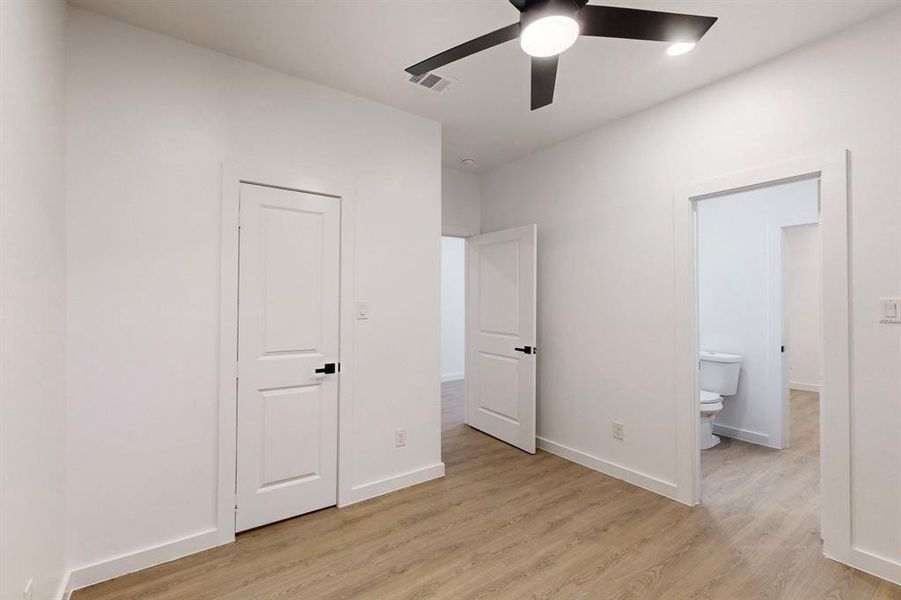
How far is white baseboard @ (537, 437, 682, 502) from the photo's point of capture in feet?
9.53

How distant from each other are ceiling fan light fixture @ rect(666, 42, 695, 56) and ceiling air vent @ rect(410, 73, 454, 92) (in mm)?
1246

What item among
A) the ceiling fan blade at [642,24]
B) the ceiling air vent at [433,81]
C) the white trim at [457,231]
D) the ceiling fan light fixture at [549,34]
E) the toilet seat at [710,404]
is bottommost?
the toilet seat at [710,404]

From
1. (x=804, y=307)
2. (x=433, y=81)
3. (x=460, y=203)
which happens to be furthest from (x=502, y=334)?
→ (x=804, y=307)

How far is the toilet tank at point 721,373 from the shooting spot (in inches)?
158

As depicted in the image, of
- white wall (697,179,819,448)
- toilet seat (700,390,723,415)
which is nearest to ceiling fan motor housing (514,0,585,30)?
white wall (697,179,819,448)

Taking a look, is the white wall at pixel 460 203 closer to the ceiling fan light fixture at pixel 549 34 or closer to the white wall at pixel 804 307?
the ceiling fan light fixture at pixel 549 34

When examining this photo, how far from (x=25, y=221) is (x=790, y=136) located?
351cm

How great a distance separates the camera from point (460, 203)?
4461 millimetres

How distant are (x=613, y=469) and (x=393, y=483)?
1.68 meters

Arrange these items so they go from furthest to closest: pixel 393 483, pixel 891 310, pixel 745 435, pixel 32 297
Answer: pixel 745 435
pixel 393 483
pixel 891 310
pixel 32 297

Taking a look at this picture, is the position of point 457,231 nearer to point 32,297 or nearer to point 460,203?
point 460,203

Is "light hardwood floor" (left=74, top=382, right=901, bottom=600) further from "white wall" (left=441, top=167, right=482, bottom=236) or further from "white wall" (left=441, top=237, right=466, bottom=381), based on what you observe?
"white wall" (left=441, top=237, right=466, bottom=381)

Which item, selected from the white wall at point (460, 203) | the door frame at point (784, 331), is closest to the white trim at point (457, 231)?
the white wall at point (460, 203)

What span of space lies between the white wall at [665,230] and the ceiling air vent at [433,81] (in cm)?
138
